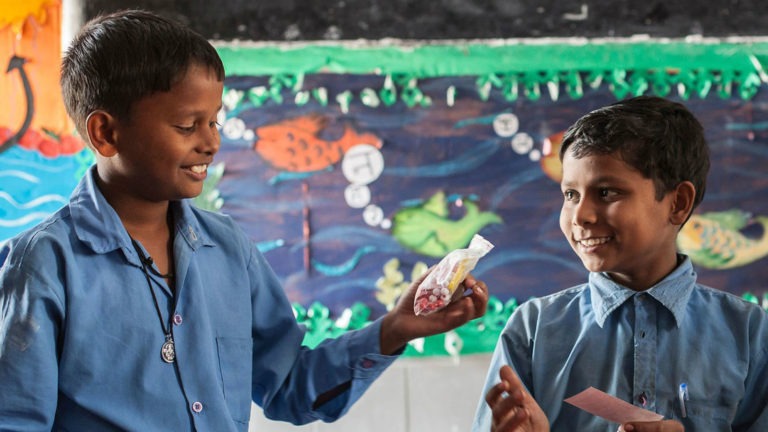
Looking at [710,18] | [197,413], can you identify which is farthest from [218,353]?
[710,18]

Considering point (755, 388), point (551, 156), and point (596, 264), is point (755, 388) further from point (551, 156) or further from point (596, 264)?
point (551, 156)

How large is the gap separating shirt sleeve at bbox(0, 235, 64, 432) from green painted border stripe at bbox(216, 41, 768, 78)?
1.21 metres

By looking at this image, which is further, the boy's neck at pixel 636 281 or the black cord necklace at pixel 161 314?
the boy's neck at pixel 636 281

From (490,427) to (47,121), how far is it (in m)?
1.35

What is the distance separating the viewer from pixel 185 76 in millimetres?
1070

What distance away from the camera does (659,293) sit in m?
1.35

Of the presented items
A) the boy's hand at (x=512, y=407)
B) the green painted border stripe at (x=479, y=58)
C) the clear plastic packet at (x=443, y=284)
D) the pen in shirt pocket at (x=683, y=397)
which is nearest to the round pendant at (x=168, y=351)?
the clear plastic packet at (x=443, y=284)

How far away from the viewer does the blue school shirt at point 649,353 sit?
130cm

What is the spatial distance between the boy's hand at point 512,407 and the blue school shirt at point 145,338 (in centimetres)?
17

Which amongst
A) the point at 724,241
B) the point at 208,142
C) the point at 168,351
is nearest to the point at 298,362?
the point at 168,351

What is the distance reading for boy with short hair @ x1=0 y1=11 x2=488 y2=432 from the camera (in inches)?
38.7

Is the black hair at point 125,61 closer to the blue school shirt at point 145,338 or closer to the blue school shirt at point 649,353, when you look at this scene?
the blue school shirt at point 145,338

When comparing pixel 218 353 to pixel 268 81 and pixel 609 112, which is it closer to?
pixel 609 112

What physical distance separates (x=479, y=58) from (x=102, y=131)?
1.25 m
